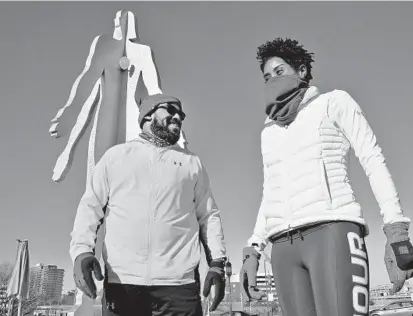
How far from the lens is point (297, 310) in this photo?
87.6 inches

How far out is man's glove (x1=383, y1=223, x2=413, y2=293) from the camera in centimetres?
184

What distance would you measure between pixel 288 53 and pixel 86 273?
6.24 ft

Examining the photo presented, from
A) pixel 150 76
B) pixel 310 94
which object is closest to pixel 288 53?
pixel 310 94

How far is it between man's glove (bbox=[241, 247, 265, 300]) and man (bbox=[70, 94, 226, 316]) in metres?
0.21

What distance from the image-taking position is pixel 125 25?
6.07m

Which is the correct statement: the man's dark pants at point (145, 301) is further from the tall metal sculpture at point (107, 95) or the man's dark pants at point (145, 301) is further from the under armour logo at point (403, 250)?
the tall metal sculpture at point (107, 95)

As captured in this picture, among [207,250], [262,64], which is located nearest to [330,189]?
[207,250]

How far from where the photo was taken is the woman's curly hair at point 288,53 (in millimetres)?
2820

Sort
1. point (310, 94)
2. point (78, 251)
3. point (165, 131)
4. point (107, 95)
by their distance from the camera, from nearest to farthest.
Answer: point (78, 251) → point (310, 94) → point (165, 131) → point (107, 95)

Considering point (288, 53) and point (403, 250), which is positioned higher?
point (288, 53)

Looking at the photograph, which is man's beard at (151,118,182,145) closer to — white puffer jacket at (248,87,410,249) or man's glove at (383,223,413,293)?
white puffer jacket at (248,87,410,249)

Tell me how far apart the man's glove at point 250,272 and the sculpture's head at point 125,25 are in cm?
422

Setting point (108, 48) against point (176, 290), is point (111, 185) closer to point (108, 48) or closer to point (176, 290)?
point (176, 290)

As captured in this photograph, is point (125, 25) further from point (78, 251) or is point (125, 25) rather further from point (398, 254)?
point (398, 254)
